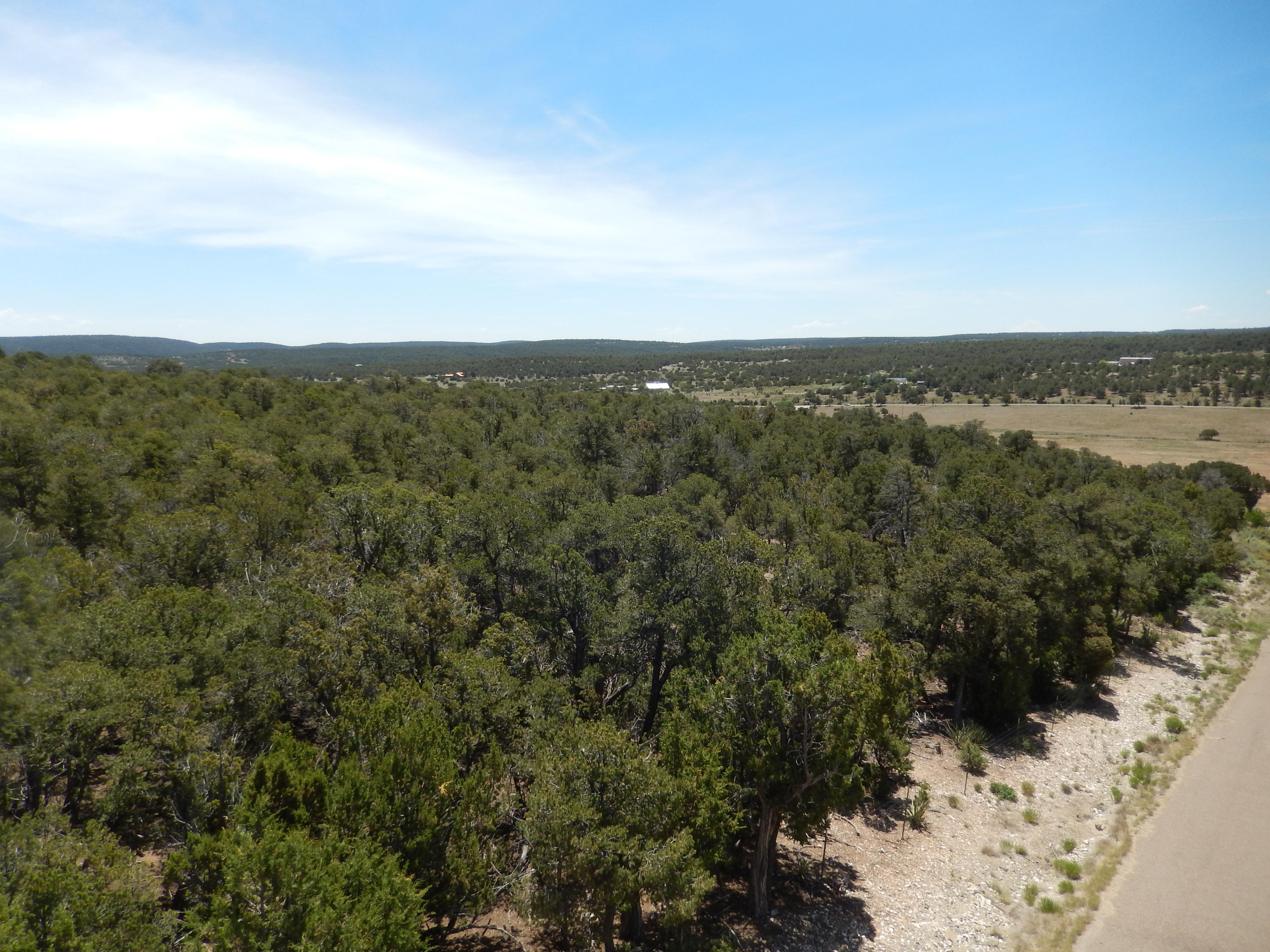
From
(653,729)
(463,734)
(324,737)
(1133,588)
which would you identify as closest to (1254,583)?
(1133,588)

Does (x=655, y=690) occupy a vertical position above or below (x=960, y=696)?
above

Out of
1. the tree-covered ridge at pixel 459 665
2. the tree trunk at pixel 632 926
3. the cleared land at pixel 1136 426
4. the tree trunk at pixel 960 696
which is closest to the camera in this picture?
→ the tree-covered ridge at pixel 459 665

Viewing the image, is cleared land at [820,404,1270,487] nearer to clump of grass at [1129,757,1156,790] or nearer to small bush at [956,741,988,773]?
clump of grass at [1129,757,1156,790]

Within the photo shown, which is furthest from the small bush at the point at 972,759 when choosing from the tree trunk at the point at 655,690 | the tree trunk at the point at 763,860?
the tree trunk at the point at 655,690

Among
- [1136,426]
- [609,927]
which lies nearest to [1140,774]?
[609,927]

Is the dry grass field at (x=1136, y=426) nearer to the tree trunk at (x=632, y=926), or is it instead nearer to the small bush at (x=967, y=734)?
the small bush at (x=967, y=734)

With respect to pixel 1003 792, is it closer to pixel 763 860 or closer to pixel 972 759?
pixel 972 759
